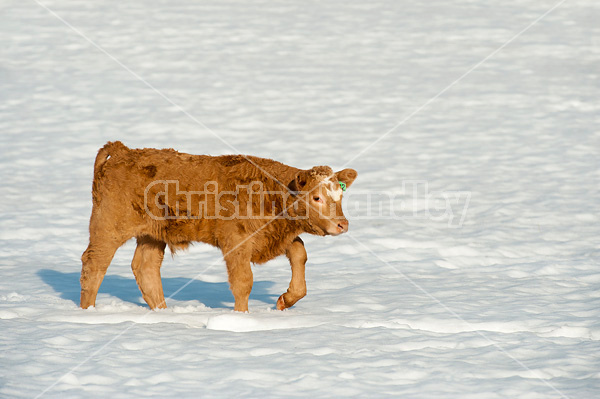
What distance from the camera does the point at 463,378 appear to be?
208 inches

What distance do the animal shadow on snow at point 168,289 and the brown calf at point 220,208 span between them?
85 cm

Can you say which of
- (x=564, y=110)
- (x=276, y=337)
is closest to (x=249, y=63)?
(x=564, y=110)

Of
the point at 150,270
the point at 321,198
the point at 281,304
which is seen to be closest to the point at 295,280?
the point at 281,304

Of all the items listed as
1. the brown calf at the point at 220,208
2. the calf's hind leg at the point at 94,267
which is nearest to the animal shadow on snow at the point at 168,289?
the calf's hind leg at the point at 94,267

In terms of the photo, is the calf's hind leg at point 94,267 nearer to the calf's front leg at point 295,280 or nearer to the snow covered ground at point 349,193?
the snow covered ground at point 349,193

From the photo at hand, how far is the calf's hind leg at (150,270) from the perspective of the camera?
7.94m

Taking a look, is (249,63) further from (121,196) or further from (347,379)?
(347,379)

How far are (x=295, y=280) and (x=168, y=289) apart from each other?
213 cm

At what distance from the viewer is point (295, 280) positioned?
748 cm

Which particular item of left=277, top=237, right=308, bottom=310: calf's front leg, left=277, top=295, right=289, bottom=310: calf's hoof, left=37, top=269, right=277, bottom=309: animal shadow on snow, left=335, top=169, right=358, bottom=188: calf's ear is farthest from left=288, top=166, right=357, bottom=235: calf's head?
left=37, top=269, right=277, bottom=309: animal shadow on snow


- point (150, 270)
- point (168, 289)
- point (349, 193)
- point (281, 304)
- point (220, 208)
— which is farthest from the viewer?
point (349, 193)

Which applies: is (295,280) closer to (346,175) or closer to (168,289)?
(346,175)

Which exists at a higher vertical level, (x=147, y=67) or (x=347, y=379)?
(x=147, y=67)

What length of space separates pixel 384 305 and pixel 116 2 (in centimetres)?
1853
